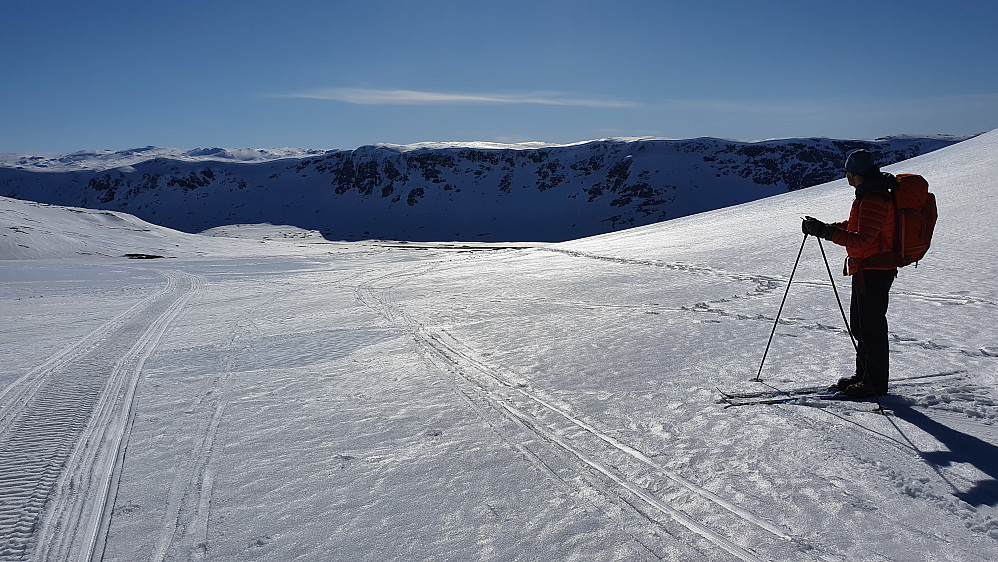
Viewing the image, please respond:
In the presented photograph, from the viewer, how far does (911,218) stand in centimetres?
461

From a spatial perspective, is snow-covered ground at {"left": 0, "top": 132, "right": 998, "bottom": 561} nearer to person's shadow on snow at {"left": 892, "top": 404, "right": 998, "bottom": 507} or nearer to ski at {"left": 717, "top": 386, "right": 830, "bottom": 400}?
person's shadow on snow at {"left": 892, "top": 404, "right": 998, "bottom": 507}

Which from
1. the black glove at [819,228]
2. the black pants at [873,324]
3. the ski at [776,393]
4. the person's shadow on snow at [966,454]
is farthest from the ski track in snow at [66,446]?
the black pants at [873,324]

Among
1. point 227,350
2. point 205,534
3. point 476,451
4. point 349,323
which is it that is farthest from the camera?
point 349,323

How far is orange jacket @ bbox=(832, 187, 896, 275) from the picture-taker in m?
4.64

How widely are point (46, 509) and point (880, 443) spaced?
21.0ft

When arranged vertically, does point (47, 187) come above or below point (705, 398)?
above

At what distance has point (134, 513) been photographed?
150 inches

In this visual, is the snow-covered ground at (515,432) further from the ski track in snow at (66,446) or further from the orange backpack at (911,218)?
the orange backpack at (911,218)

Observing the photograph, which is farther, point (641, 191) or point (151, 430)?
point (641, 191)

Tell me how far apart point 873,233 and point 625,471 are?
119 inches

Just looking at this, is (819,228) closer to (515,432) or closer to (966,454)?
(966,454)

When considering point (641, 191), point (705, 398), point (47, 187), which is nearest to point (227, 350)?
point (705, 398)

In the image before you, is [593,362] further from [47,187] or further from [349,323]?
[47,187]

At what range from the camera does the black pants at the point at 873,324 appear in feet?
16.0
